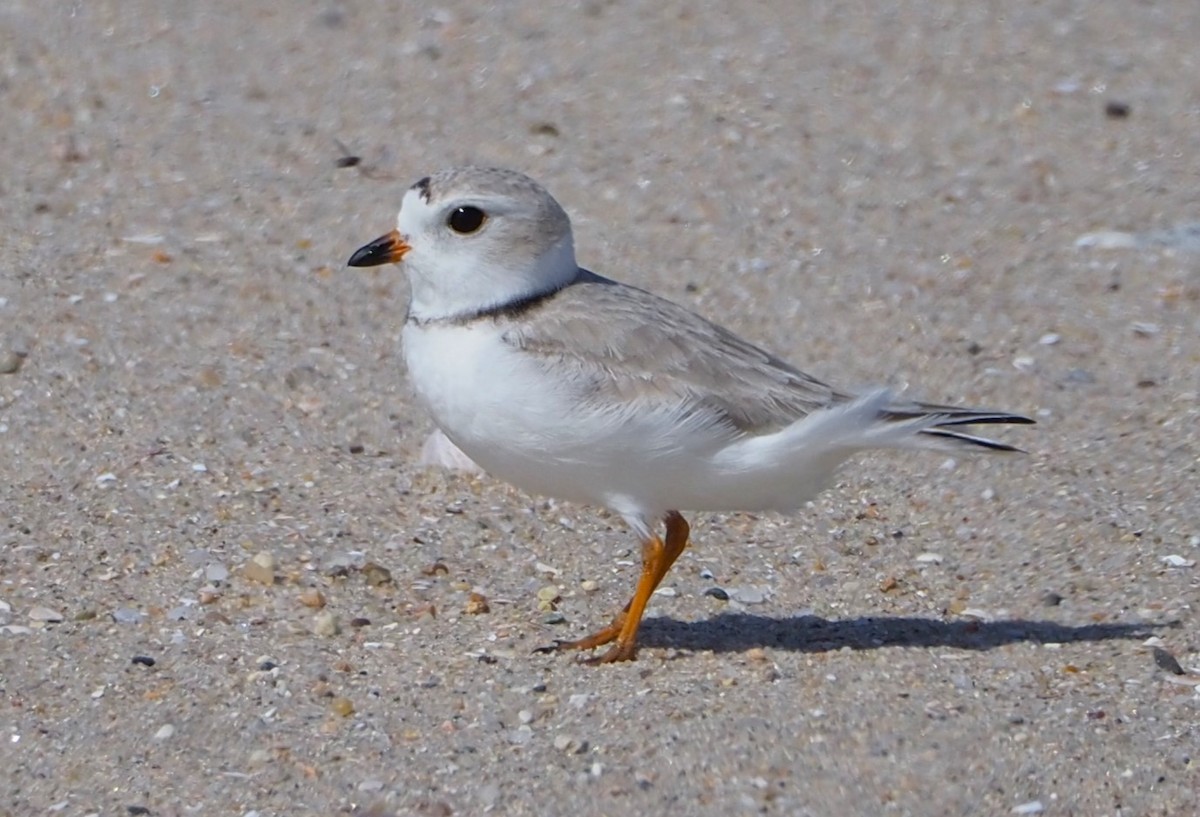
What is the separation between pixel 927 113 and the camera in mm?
8938

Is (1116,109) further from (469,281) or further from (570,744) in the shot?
(570,744)

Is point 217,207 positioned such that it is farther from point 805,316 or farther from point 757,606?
point 757,606

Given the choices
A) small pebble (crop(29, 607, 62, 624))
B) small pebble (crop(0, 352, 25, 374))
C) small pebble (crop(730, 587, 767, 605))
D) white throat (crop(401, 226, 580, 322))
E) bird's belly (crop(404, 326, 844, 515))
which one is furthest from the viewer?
small pebble (crop(0, 352, 25, 374))

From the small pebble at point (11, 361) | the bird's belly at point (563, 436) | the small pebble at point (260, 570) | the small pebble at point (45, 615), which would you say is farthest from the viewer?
the small pebble at point (11, 361)

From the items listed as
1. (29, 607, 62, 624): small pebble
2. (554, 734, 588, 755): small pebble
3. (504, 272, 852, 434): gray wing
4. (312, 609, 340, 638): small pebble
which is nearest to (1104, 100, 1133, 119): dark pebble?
(504, 272, 852, 434): gray wing

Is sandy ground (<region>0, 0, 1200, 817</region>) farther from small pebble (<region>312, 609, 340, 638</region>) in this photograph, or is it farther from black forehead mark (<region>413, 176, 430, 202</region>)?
black forehead mark (<region>413, 176, 430, 202</region>)

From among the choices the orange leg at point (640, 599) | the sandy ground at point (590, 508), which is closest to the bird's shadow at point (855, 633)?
the sandy ground at point (590, 508)

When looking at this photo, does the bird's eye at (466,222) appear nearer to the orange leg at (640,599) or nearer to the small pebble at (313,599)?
the orange leg at (640,599)

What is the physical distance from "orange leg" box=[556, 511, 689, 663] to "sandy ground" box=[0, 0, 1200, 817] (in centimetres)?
9

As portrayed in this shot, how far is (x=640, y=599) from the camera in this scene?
195 inches

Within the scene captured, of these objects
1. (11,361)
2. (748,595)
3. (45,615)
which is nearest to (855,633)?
(748,595)

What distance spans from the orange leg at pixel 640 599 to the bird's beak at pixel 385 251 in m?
1.01

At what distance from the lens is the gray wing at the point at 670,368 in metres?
4.75

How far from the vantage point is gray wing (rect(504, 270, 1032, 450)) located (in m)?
4.75
